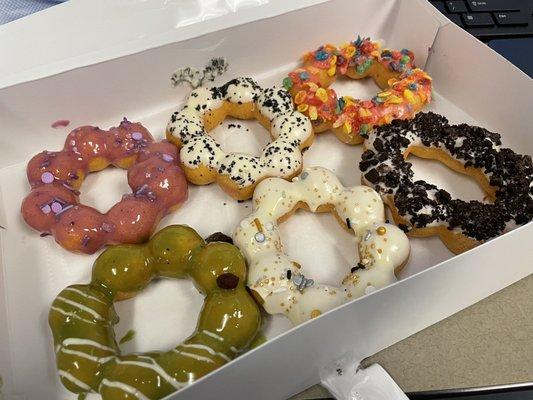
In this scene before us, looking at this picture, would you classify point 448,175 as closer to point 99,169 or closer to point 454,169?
point 454,169

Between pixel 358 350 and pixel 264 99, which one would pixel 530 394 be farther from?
pixel 264 99

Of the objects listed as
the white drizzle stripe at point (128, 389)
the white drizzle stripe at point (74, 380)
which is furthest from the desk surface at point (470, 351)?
the white drizzle stripe at point (74, 380)

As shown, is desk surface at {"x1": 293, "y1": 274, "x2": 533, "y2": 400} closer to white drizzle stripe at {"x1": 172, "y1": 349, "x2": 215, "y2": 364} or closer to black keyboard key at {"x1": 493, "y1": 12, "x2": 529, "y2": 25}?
white drizzle stripe at {"x1": 172, "y1": 349, "x2": 215, "y2": 364}

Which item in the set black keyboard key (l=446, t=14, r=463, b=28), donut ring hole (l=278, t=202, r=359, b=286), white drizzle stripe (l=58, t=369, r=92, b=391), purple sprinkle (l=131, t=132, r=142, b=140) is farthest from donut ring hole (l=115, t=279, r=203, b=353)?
black keyboard key (l=446, t=14, r=463, b=28)

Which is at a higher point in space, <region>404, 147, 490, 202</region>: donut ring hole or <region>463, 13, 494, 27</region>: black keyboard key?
<region>463, 13, 494, 27</region>: black keyboard key

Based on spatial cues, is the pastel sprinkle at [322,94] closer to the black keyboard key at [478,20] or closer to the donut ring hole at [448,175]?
the donut ring hole at [448,175]

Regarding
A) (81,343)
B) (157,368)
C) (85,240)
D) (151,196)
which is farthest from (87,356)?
(151,196)
